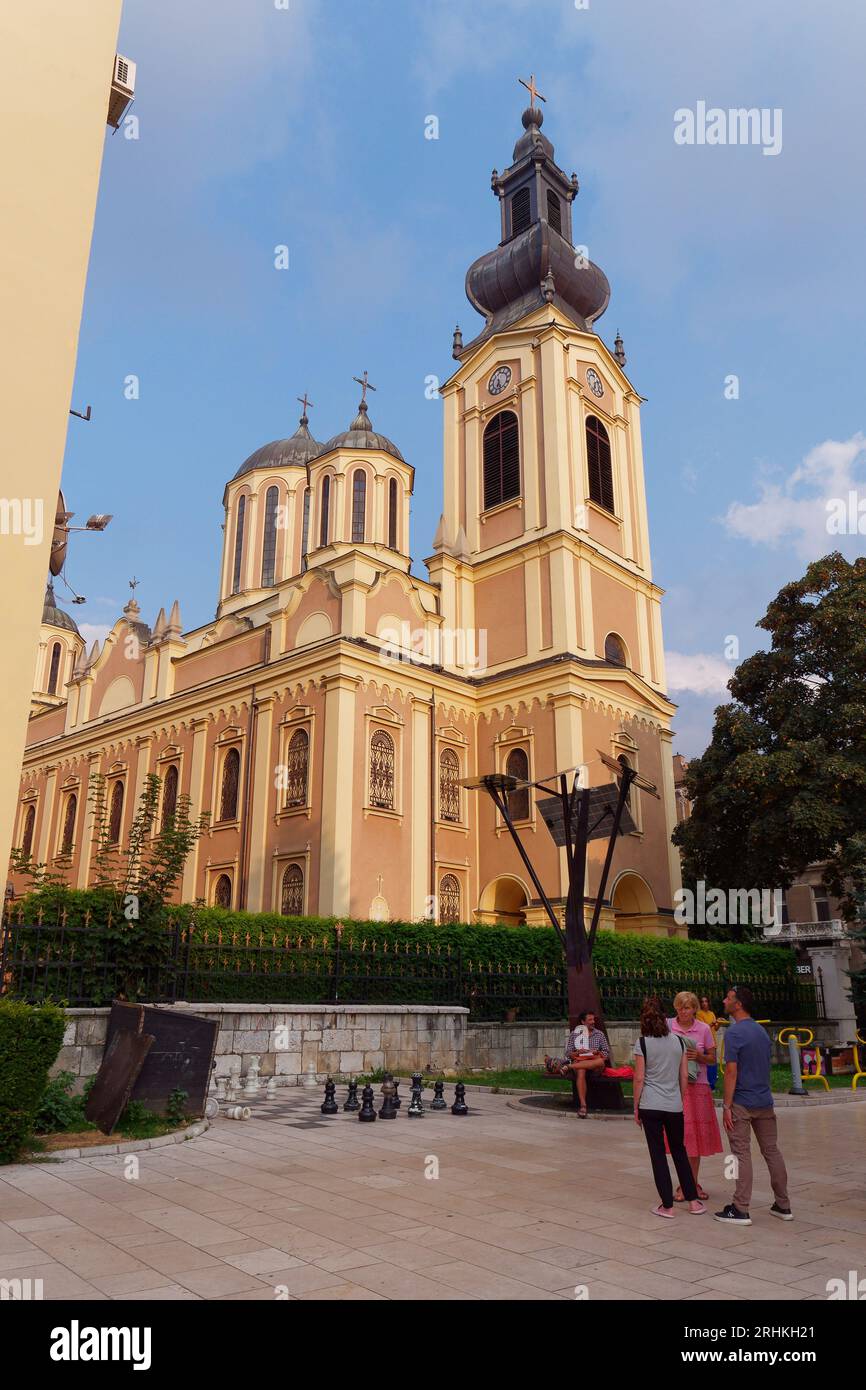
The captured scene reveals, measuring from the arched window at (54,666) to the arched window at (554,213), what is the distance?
3225 cm

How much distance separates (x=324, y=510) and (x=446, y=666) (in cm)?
817

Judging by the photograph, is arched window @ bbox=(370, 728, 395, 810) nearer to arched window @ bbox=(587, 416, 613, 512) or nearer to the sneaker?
arched window @ bbox=(587, 416, 613, 512)

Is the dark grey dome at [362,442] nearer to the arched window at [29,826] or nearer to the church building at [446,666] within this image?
the church building at [446,666]

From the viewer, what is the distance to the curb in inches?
328

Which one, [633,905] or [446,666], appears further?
[446,666]

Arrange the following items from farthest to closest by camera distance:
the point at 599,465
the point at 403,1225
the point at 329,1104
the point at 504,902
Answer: the point at 599,465 < the point at 504,902 < the point at 329,1104 < the point at 403,1225

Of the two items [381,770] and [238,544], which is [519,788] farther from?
[238,544]

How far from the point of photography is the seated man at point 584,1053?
12.2 meters

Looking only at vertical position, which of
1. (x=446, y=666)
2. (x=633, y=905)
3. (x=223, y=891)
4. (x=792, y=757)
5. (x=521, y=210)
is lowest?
(x=633, y=905)

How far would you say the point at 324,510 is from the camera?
34.2 metres

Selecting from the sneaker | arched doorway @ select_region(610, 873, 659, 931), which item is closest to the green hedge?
the sneaker

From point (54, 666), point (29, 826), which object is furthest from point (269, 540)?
point (54, 666)

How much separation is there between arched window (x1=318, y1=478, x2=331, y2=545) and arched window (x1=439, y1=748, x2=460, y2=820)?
9473 mm
